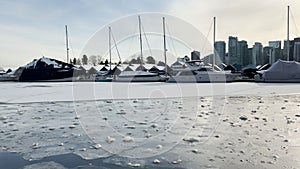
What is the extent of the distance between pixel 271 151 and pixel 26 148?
2.57m

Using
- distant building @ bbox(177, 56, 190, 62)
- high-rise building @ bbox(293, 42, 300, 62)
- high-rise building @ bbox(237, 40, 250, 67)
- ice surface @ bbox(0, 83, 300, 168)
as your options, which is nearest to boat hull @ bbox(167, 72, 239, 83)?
distant building @ bbox(177, 56, 190, 62)

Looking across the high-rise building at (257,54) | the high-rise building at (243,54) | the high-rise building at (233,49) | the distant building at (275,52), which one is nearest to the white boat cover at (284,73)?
the distant building at (275,52)

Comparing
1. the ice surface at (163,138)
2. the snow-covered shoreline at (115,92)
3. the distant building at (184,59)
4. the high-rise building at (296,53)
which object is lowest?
the ice surface at (163,138)

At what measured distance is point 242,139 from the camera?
3.31 m

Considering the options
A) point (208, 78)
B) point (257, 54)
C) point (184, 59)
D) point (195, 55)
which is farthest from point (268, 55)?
point (208, 78)

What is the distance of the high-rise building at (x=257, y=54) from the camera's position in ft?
121

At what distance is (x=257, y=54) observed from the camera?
1484 inches

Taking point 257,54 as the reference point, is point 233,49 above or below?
above

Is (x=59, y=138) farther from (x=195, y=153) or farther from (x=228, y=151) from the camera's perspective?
(x=228, y=151)

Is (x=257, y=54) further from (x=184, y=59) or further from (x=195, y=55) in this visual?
(x=195, y=55)

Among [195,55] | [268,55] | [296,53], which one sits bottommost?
[195,55]

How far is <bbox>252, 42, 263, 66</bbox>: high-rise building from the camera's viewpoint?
3683cm

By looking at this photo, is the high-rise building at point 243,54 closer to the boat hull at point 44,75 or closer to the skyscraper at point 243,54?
the skyscraper at point 243,54

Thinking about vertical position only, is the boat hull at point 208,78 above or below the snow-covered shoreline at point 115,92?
above
